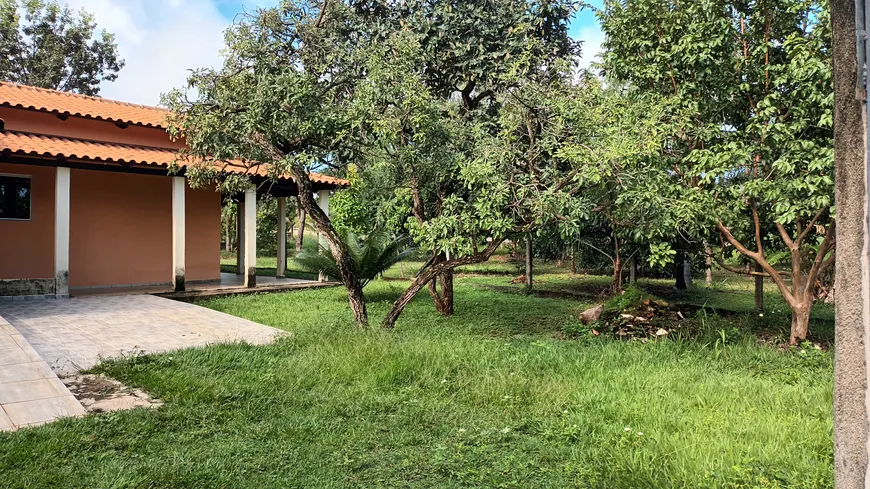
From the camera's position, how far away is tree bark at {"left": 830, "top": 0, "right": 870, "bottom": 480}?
2055 mm

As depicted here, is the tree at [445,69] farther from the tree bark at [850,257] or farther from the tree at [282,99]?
the tree bark at [850,257]

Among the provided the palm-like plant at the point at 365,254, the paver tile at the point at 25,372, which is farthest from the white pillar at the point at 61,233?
the paver tile at the point at 25,372

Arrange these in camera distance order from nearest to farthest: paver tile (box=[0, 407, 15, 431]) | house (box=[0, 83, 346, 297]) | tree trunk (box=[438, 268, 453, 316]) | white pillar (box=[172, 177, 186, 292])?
paver tile (box=[0, 407, 15, 431])
tree trunk (box=[438, 268, 453, 316])
house (box=[0, 83, 346, 297])
white pillar (box=[172, 177, 186, 292])

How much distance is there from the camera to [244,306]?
1040cm

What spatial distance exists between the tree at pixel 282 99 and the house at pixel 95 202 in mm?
2636

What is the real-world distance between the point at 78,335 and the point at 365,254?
5.19 meters

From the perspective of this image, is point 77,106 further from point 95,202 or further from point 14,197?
point 14,197

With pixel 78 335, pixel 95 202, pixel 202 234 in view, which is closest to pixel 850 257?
pixel 78 335

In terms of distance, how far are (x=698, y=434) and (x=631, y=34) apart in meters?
5.59

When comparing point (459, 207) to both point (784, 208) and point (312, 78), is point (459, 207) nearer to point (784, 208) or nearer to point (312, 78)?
point (312, 78)

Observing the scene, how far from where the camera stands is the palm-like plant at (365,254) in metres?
11.1

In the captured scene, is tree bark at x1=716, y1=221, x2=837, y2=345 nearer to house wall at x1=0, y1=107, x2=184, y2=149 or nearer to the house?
the house

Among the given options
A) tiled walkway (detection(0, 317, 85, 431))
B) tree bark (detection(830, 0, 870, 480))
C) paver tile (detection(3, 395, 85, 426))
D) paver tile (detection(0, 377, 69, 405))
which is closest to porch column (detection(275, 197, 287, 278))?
tiled walkway (detection(0, 317, 85, 431))

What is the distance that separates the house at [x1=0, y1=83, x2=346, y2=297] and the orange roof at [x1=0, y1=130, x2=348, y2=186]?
2 centimetres
